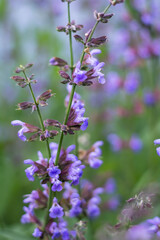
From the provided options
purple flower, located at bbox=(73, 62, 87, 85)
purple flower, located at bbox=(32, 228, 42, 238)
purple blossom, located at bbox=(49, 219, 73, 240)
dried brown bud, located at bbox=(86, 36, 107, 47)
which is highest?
dried brown bud, located at bbox=(86, 36, 107, 47)

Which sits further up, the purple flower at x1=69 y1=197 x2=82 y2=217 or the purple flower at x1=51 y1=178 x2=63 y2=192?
the purple flower at x1=51 y1=178 x2=63 y2=192

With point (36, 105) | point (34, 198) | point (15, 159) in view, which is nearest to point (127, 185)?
point (15, 159)

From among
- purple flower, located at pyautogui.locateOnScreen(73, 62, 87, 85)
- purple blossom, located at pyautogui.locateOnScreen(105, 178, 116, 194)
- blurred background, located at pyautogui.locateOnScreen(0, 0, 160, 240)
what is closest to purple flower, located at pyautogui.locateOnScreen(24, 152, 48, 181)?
purple flower, located at pyautogui.locateOnScreen(73, 62, 87, 85)

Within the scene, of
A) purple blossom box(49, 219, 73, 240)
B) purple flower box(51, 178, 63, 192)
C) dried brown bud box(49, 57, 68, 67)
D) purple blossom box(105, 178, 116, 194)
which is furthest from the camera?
purple blossom box(105, 178, 116, 194)

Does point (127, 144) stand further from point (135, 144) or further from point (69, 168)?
point (69, 168)

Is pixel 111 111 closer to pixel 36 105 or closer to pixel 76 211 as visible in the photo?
pixel 76 211

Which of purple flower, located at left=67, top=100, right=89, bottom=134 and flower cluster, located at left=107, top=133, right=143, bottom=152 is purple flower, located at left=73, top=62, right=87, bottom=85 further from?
flower cluster, located at left=107, top=133, right=143, bottom=152

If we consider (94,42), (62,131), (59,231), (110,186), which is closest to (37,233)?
(59,231)

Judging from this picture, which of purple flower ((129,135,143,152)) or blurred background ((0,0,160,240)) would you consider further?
purple flower ((129,135,143,152))
